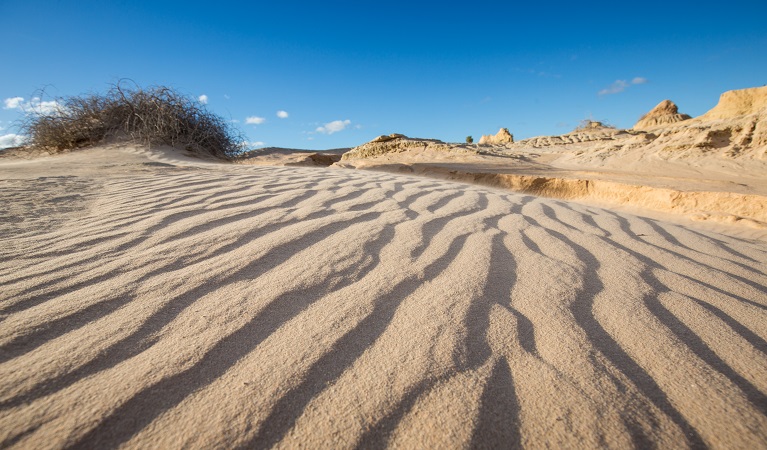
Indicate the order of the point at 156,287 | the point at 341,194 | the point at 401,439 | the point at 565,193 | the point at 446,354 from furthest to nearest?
the point at 565,193
the point at 341,194
the point at 156,287
the point at 446,354
the point at 401,439

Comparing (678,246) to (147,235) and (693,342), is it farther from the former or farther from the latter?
(147,235)

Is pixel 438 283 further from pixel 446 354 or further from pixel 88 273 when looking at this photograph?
pixel 88 273

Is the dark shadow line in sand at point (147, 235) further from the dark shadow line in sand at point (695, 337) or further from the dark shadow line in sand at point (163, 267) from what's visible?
the dark shadow line in sand at point (695, 337)

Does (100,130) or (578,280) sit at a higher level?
(100,130)

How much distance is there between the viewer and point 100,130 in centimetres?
623

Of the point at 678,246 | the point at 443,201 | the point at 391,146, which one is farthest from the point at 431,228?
the point at 391,146

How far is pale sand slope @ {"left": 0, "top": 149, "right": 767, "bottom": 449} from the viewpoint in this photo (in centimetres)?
65

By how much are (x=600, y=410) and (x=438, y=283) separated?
1.92ft

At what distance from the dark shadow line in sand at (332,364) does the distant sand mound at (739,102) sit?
1440 centimetres

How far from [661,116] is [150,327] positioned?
2334cm

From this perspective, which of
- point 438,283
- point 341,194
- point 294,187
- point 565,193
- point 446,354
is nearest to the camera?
point 446,354

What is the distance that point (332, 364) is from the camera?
0.79 meters

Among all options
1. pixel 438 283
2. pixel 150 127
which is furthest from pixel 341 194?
pixel 150 127

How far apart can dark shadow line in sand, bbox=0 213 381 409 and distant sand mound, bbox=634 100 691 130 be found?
70.9 ft
